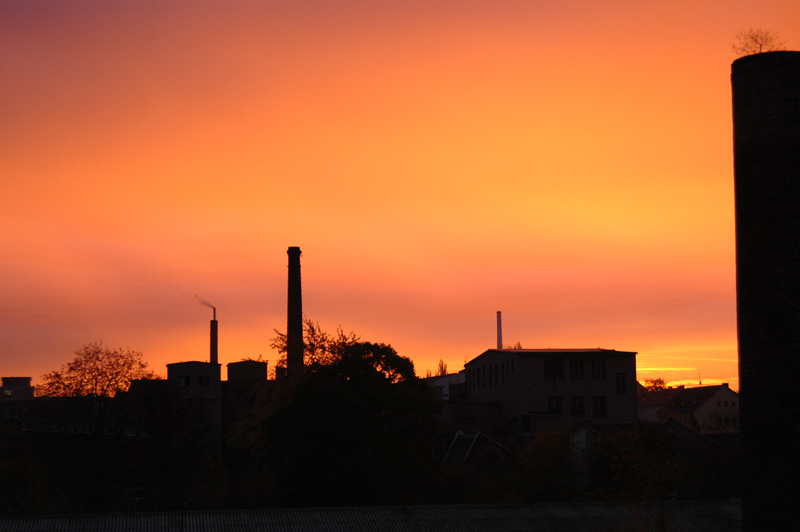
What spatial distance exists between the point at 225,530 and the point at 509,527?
9210 millimetres

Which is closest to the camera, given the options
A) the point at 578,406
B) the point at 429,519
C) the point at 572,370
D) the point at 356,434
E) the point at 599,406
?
the point at 429,519

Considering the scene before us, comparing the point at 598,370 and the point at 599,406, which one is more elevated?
the point at 598,370

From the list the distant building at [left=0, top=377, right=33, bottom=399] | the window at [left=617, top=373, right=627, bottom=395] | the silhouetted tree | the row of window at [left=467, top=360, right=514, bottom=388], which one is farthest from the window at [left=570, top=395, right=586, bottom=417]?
the distant building at [left=0, top=377, right=33, bottom=399]

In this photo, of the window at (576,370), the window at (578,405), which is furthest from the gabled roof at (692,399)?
the window at (578,405)

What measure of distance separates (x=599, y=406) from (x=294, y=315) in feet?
87.9

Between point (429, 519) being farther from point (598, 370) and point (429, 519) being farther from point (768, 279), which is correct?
point (598, 370)

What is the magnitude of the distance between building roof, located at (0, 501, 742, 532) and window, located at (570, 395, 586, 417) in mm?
44455

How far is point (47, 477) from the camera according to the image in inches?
1937

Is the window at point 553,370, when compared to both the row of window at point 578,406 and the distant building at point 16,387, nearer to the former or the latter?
the row of window at point 578,406

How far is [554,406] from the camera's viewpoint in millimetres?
78125

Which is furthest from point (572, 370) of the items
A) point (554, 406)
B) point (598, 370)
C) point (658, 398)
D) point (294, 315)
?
point (658, 398)

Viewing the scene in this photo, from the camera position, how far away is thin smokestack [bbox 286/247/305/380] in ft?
221

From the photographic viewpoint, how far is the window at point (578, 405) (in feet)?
257

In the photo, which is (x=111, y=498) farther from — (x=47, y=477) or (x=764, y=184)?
(x=764, y=184)
